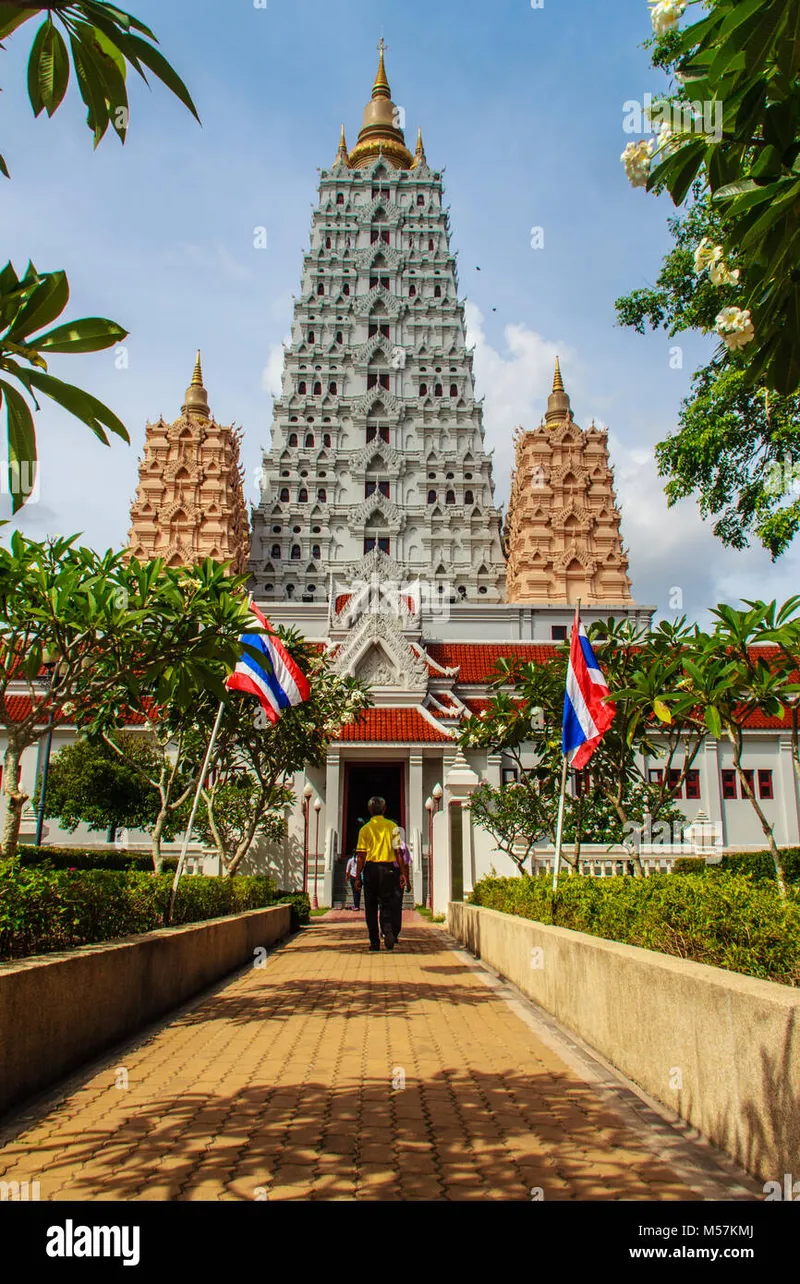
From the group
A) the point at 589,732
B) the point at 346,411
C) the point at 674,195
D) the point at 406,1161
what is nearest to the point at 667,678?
the point at 589,732

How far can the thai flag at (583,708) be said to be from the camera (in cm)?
1093

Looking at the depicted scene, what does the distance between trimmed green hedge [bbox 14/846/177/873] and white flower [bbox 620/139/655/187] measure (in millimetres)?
17251

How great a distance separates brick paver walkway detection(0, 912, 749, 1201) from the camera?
387cm

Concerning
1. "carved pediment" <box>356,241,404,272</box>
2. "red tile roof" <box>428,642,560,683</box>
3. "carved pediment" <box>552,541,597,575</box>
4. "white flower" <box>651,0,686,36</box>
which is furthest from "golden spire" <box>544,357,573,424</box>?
"white flower" <box>651,0,686,36</box>

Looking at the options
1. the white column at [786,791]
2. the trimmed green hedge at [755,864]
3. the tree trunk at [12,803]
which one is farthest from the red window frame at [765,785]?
the tree trunk at [12,803]

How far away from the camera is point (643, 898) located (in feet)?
23.7

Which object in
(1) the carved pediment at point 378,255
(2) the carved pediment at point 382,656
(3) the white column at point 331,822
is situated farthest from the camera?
(1) the carved pediment at point 378,255

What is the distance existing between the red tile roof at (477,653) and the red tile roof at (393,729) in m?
4.45

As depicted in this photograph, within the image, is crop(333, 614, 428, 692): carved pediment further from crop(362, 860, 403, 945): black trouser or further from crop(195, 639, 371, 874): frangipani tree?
crop(362, 860, 403, 945): black trouser

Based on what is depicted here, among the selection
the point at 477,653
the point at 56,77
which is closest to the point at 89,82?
the point at 56,77

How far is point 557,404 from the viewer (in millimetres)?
54438

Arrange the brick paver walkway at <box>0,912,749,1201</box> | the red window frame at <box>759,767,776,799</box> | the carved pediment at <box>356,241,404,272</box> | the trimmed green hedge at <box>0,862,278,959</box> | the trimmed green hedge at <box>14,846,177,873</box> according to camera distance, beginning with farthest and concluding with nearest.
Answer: the carved pediment at <box>356,241,404,272</box>
the red window frame at <box>759,767,776,799</box>
the trimmed green hedge at <box>14,846,177,873</box>
the trimmed green hedge at <box>0,862,278,959</box>
the brick paver walkway at <box>0,912,749,1201</box>

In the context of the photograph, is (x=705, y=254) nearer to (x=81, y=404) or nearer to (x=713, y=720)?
(x=81, y=404)

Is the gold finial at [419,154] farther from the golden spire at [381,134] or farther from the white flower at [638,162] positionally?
the white flower at [638,162]
